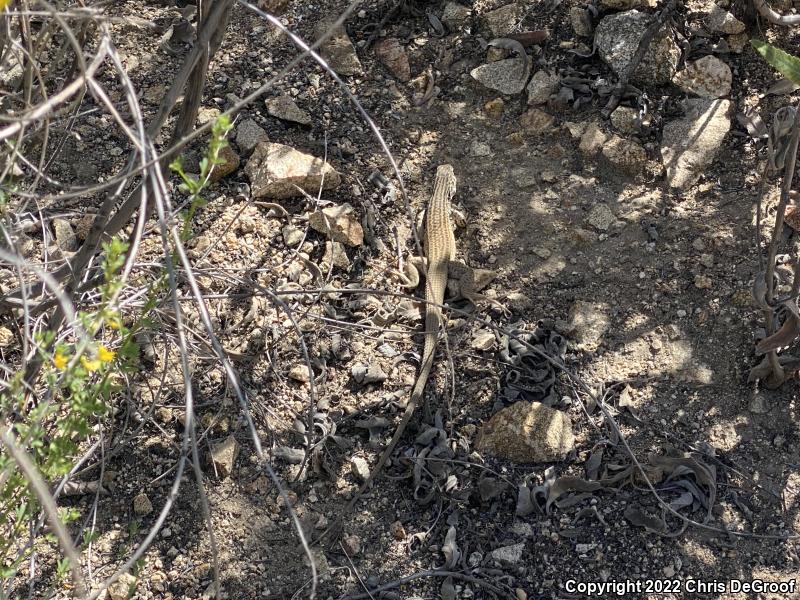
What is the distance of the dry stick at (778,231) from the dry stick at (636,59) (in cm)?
142

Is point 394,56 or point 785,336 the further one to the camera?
point 394,56

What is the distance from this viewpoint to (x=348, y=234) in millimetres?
4086

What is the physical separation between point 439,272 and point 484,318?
0.45 m

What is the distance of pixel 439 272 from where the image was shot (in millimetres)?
4293

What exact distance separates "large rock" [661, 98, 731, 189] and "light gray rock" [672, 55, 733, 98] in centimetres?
9

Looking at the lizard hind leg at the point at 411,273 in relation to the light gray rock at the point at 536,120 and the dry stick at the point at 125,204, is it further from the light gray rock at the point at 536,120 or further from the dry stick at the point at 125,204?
the dry stick at the point at 125,204

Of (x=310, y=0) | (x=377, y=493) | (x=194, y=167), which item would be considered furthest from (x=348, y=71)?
(x=377, y=493)

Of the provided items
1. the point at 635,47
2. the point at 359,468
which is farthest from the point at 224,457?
the point at 635,47

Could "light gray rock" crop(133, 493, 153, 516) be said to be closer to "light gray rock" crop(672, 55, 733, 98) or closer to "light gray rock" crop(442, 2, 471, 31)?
"light gray rock" crop(442, 2, 471, 31)

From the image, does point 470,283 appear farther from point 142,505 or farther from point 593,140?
point 142,505

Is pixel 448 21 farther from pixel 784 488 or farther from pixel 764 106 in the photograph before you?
pixel 784 488

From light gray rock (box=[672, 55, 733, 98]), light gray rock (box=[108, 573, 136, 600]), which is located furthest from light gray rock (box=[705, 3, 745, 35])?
light gray rock (box=[108, 573, 136, 600])

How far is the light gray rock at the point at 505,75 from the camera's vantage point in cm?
466

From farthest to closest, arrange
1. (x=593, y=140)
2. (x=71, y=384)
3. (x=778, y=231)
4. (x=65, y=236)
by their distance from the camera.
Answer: (x=593, y=140) < (x=65, y=236) < (x=778, y=231) < (x=71, y=384)
